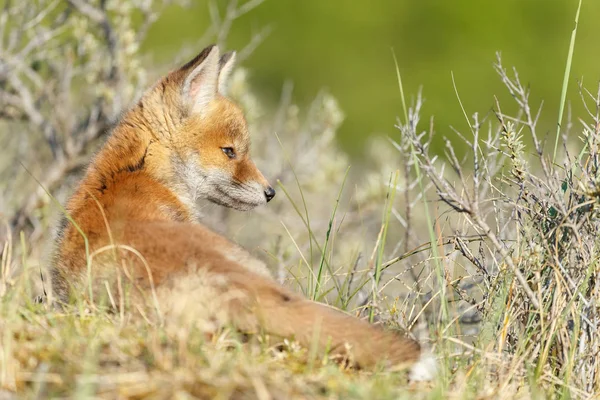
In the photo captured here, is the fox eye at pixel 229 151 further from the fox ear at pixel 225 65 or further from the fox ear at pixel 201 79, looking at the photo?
the fox ear at pixel 225 65

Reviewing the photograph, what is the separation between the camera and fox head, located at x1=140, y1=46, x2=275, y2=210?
4820 millimetres

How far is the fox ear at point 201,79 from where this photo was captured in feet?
16.2

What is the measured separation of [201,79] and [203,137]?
390 mm

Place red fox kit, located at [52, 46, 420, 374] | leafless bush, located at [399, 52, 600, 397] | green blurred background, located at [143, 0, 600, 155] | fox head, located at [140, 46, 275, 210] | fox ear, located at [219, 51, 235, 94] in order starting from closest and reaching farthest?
red fox kit, located at [52, 46, 420, 374] < leafless bush, located at [399, 52, 600, 397] < fox head, located at [140, 46, 275, 210] < fox ear, located at [219, 51, 235, 94] < green blurred background, located at [143, 0, 600, 155]

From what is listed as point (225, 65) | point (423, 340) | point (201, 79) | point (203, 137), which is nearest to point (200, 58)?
point (201, 79)

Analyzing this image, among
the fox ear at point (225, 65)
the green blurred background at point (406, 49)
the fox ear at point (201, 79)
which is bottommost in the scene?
the fox ear at point (201, 79)

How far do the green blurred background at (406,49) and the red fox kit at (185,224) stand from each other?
1624 centimetres

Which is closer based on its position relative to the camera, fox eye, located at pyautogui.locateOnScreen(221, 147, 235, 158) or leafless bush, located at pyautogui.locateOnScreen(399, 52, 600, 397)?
leafless bush, located at pyautogui.locateOnScreen(399, 52, 600, 397)

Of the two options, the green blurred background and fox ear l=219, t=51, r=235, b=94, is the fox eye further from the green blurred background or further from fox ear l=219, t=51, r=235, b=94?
the green blurred background

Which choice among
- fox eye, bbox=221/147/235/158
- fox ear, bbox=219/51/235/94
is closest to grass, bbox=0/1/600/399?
fox eye, bbox=221/147/235/158

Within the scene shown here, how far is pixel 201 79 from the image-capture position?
5090mm

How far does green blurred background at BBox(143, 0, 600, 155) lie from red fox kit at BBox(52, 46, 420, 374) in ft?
53.3

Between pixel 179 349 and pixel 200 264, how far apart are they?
Answer: 458 mm

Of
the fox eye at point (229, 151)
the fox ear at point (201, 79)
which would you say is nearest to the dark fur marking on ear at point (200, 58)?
the fox ear at point (201, 79)
